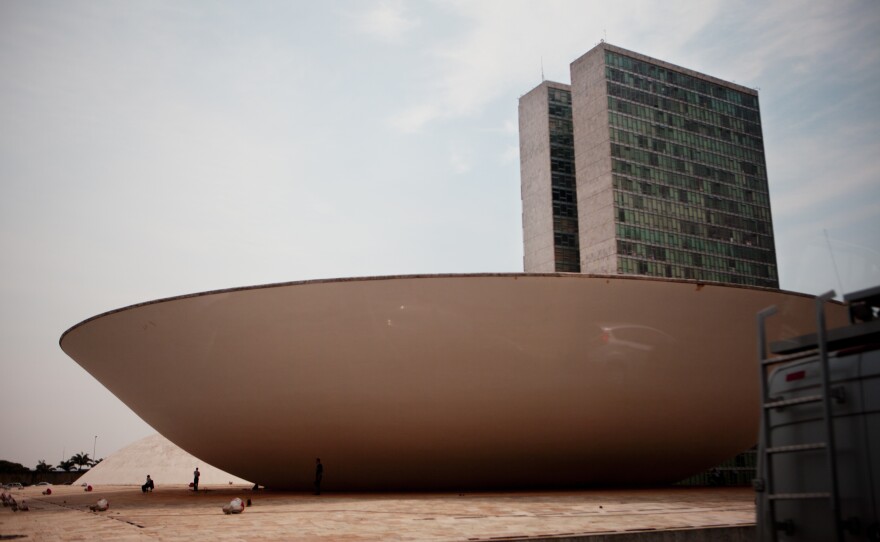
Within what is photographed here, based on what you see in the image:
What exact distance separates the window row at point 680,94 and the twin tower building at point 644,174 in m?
0.12

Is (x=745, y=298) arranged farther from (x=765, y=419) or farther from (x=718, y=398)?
(x=765, y=419)

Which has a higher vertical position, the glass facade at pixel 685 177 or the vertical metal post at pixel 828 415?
the glass facade at pixel 685 177

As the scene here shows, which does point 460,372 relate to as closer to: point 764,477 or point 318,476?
point 318,476

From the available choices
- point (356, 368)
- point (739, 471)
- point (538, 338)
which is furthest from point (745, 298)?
point (739, 471)

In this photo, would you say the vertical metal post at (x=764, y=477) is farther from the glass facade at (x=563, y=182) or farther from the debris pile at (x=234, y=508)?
the glass facade at (x=563, y=182)

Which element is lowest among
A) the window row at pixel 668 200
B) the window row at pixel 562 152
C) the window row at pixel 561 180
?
the window row at pixel 668 200

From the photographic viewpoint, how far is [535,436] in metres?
15.2

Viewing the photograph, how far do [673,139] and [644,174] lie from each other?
221 inches

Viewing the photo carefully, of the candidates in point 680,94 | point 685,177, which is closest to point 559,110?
point 680,94

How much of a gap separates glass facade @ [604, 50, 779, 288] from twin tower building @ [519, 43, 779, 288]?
0.12m

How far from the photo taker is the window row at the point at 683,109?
223 feet

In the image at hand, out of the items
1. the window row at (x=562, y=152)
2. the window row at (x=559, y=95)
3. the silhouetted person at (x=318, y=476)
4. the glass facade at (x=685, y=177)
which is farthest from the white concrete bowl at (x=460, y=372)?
the window row at (x=559, y=95)

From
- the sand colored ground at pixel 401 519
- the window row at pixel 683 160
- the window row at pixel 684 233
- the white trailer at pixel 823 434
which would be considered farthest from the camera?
the window row at pixel 683 160

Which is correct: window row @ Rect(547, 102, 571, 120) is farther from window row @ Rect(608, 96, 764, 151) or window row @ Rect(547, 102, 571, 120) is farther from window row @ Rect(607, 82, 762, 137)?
window row @ Rect(608, 96, 764, 151)
